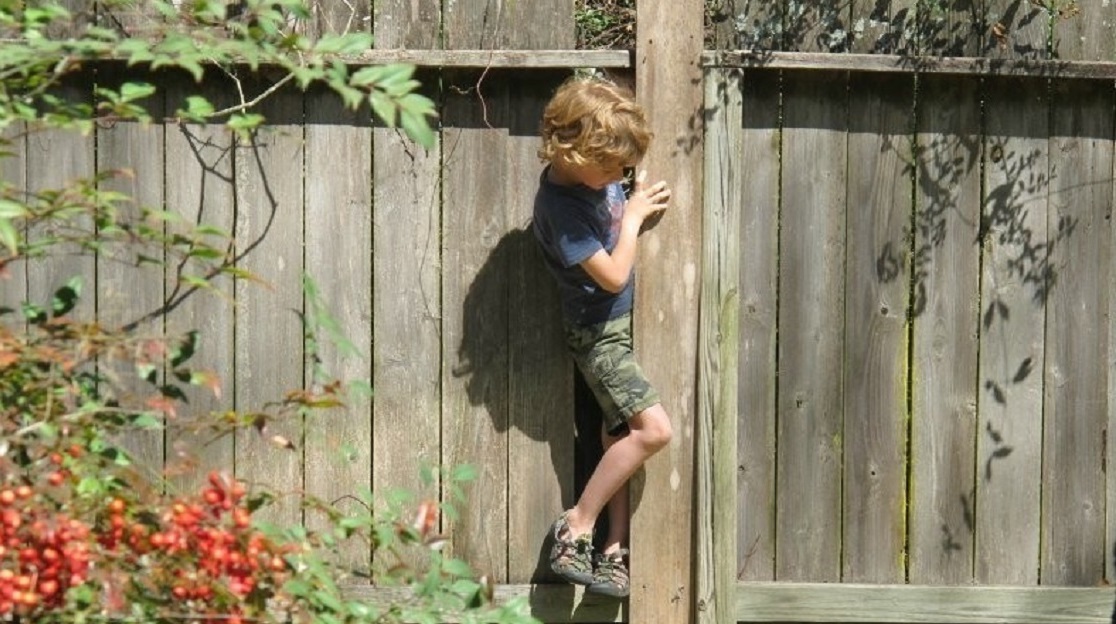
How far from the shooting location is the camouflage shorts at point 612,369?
4.39 metres

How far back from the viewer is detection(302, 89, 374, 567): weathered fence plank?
4430 millimetres

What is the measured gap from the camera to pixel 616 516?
460 cm

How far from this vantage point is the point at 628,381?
4398 mm

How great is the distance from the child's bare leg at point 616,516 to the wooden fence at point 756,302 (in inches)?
2.1

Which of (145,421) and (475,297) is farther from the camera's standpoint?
→ (475,297)

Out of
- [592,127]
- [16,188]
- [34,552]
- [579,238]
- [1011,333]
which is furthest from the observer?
[1011,333]

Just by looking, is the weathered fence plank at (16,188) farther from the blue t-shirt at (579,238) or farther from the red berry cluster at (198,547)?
the red berry cluster at (198,547)

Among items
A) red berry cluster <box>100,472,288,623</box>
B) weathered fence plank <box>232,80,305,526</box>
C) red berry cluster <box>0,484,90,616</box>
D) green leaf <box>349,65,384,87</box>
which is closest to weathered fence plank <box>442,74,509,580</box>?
weathered fence plank <box>232,80,305,526</box>

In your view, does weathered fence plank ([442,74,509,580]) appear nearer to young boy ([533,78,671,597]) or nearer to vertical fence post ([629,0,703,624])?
young boy ([533,78,671,597])

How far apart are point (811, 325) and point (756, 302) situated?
0.16 meters

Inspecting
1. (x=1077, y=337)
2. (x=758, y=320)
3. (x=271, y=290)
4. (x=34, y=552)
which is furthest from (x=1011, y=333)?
(x=34, y=552)

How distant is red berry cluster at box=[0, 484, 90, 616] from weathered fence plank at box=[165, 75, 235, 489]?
1512 millimetres

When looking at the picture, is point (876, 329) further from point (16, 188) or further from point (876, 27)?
point (16, 188)

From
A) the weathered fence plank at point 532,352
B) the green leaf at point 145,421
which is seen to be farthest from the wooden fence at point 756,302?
the green leaf at point 145,421
